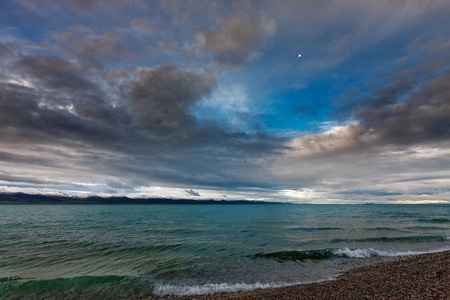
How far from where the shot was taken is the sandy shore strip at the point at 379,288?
12.9 metres

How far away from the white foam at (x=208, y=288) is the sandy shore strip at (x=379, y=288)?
76cm

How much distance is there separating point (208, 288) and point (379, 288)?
10.2 metres

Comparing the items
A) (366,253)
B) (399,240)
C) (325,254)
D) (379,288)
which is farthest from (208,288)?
(399,240)

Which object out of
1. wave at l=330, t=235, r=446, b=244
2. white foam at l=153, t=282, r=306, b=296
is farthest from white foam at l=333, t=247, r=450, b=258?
white foam at l=153, t=282, r=306, b=296

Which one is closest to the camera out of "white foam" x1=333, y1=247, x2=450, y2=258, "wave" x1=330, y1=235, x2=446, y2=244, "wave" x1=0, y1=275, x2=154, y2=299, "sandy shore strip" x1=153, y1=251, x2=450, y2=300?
"sandy shore strip" x1=153, y1=251, x2=450, y2=300

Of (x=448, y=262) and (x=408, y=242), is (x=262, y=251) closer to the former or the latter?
(x=448, y=262)

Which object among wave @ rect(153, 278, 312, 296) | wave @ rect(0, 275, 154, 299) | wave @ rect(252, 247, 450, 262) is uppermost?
wave @ rect(252, 247, 450, 262)

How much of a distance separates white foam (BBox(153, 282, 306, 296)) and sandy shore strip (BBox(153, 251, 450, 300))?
761mm

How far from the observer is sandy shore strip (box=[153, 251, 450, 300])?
42.3 ft

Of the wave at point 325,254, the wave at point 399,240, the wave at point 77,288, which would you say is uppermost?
the wave at point 399,240

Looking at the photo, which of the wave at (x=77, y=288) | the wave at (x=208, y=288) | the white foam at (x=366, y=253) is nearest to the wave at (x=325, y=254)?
the white foam at (x=366, y=253)

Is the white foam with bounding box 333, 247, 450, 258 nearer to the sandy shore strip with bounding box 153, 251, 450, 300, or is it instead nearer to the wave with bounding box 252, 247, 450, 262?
the wave with bounding box 252, 247, 450, 262

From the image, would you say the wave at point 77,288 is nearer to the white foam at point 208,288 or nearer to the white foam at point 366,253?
the white foam at point 208,288

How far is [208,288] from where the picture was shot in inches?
648
